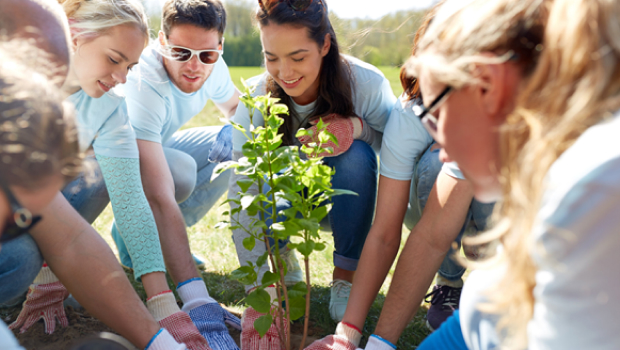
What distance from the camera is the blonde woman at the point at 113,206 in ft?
5.82

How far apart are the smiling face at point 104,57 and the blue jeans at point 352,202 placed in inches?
33.1

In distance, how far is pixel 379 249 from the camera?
201cm

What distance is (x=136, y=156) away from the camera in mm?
2211

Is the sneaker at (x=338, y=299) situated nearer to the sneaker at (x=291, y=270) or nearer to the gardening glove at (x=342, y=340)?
the sneaker at (x=291, y=270)

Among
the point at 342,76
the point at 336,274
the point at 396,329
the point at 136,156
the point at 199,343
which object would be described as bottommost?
the point at 336,274

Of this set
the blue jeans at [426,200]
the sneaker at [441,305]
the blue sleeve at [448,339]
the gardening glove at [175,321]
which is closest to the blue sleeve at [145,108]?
the gardening glove at [175,321]

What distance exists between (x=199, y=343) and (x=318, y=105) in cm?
118

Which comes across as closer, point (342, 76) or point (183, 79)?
point (342, 76)

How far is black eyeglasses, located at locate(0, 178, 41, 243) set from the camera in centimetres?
99

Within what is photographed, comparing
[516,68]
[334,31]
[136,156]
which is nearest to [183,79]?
[136,156]

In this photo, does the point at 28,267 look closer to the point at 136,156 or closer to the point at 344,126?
the point at 136,156

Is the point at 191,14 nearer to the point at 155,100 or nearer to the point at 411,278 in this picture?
the point at 155,100

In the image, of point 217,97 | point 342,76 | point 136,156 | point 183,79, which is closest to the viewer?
point 136,156

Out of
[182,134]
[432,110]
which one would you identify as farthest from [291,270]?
[432,110]
